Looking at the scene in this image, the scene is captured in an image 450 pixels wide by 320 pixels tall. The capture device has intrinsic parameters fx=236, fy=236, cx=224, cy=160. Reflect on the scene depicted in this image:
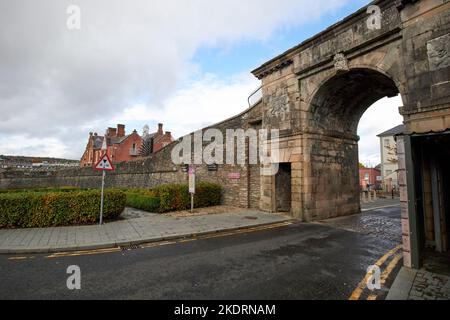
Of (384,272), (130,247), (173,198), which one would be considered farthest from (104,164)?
(384,272)

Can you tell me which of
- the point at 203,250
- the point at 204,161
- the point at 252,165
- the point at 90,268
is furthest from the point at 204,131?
the point at 90,268

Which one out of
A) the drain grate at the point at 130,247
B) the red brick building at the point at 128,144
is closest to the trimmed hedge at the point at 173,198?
the drain grate at the point at 130,247

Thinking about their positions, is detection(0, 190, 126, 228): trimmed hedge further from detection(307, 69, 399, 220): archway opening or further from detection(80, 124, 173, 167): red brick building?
detection(80, 124, 173, 167): red brick building

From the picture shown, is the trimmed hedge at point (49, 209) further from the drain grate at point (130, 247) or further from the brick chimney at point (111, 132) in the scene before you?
the brick chimney at point (111, 132)

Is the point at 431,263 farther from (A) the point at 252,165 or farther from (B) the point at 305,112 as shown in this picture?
(A) the point at 252,165

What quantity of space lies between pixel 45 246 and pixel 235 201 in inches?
371

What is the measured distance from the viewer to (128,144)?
4375 cm

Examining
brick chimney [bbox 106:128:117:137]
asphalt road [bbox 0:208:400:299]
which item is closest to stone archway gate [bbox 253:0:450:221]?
asphalt road [bbox 0:208:400:299]

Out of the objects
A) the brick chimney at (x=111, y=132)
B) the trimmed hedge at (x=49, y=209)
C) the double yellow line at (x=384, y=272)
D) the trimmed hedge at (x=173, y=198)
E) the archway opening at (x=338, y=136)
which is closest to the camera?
the double yellow line at (x=384, y=272)

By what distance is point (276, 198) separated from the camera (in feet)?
38.9

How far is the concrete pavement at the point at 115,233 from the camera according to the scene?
6.09m

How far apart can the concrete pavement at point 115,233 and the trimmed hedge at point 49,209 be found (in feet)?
1.64

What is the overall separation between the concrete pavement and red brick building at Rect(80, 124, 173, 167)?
1264 inches

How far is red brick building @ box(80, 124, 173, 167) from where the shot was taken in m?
42.2
